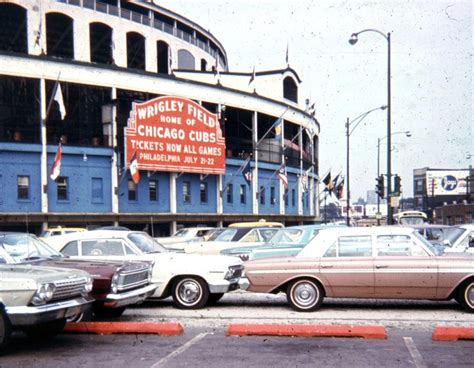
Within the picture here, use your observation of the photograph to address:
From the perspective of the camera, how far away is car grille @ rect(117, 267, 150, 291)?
31.9ft

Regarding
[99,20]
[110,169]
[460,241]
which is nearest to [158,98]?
[110,169]

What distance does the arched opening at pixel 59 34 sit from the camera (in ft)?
136

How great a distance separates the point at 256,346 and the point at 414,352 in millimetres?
2081

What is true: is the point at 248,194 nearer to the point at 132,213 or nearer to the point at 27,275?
the point at 132,213

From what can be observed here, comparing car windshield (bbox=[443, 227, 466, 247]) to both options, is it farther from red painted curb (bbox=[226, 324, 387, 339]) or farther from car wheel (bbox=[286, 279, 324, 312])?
red painted curb (bbox=[226, 324, 387, 339])

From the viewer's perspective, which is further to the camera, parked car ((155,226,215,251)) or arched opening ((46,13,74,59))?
arched opening ((46,13,74,59))

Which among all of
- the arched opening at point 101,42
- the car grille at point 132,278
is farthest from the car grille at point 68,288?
the arched opening at point 101,42

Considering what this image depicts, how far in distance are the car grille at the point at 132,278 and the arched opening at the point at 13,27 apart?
32.7 m

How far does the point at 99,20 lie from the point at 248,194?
1636 centimetres

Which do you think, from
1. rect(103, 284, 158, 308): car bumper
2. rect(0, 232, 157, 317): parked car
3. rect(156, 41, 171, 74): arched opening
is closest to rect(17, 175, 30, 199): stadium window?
rect(156, 41, 171, 74): arched opening

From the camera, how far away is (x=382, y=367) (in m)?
7.23

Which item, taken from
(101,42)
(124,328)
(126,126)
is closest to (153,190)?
(126,126)

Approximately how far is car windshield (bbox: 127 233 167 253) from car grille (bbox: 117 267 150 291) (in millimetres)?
1671

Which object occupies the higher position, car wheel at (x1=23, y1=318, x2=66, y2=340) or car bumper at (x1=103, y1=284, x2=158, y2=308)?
car bumper at (x1=103, y1=284, x2=158, y2=308)
